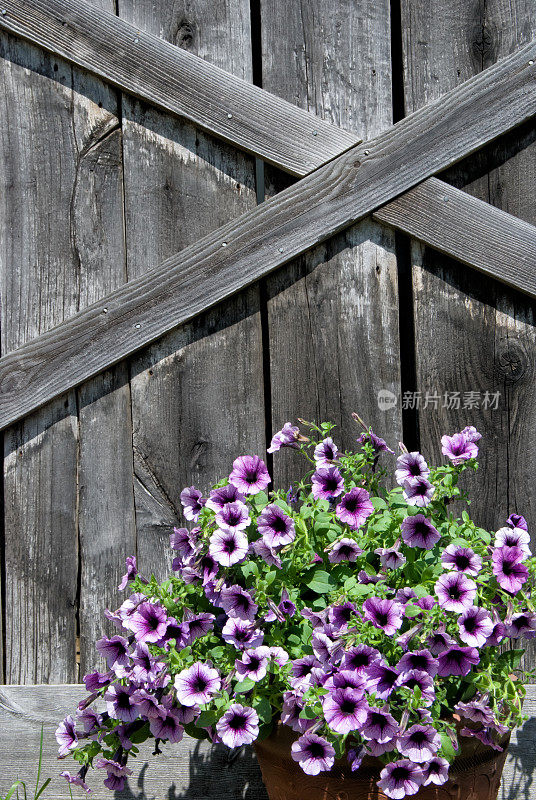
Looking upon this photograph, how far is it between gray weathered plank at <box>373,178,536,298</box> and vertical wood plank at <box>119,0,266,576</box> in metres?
→ 0.47

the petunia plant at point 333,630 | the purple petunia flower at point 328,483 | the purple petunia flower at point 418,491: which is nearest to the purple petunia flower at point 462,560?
the petunia plant at point 333,630

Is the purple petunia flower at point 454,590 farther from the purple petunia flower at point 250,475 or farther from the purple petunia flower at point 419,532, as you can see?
the purple petunia flower at point 250,475

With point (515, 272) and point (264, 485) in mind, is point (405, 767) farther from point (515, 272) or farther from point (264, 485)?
point (515, 272)

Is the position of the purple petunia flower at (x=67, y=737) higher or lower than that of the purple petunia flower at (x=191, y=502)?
lower

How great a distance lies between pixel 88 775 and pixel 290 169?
1724 millimetres

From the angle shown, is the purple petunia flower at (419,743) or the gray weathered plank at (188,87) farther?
the gray weathered plank at (188,87)

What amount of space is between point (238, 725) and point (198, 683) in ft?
0.37

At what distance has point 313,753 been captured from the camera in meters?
1.40

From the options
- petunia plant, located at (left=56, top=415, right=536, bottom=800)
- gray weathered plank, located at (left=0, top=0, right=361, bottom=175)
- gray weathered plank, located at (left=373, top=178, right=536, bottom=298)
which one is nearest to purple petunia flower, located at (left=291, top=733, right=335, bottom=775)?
petunia plant, located at (left=56, top=415, right=536, bottom=800)

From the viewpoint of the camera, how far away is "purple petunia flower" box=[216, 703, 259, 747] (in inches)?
56.2

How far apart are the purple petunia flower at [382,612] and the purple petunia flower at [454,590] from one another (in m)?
0.09

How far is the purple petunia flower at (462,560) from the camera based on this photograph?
146cm

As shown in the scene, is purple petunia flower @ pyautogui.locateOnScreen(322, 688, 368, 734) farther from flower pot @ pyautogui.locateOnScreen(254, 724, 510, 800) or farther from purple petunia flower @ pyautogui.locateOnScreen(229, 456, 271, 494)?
purple petunia flower @ pyautogui.locateOnScreen(229, 456, 271, 494)

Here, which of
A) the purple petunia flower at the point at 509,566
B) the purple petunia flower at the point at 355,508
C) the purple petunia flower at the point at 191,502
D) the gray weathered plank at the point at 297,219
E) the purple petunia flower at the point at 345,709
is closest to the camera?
the purple petunia flower at the point at 345,709
